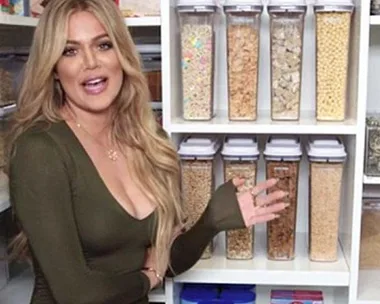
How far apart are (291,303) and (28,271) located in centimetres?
81

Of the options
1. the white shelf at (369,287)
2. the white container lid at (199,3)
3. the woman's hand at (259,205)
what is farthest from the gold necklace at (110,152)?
the white shelf at (369,287)

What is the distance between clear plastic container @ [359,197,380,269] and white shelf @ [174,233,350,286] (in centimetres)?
12

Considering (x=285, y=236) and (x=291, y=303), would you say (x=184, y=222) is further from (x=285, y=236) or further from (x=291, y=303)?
(x=291, y=303)

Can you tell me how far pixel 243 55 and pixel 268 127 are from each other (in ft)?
0.67

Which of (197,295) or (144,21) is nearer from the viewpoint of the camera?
(144,21)

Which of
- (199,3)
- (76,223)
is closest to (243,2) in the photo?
(199,3)

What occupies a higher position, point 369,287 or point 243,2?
point 243,2

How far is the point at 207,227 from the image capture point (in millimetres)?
1646

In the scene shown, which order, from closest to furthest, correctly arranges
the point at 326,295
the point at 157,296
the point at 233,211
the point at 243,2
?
the point at 233,211
the point at 243,2
the point at 157,296
the point at 326,295

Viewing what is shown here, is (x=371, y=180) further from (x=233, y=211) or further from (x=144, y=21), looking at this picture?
(x=144, y=21)

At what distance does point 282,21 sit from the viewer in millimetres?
1737

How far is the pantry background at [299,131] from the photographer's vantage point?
5.59ft

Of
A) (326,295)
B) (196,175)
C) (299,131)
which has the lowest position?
(326,295)

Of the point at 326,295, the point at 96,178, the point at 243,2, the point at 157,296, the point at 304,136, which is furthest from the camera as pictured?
the point at 326,295
